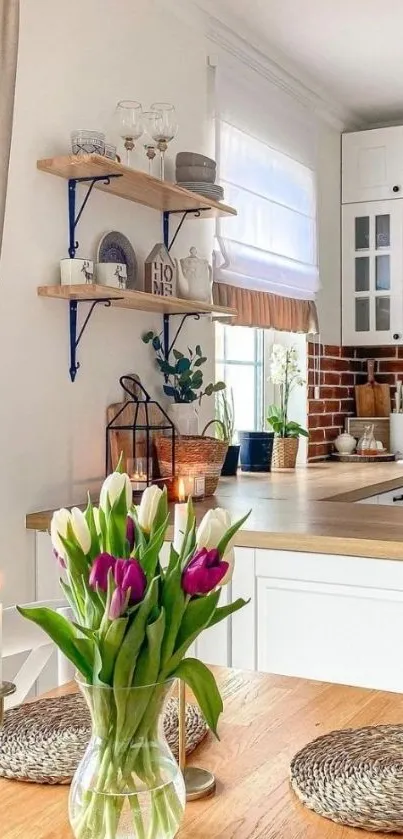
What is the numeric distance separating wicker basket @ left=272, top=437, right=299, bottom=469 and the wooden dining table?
8.47ft

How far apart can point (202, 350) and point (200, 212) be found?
53cm

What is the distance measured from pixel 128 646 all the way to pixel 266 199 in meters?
3.26

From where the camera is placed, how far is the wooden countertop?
2.39 m

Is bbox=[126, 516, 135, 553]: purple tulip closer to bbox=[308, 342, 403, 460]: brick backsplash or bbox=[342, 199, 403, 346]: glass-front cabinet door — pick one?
bbox=[308, 342, 403, 460]: brick backsplash

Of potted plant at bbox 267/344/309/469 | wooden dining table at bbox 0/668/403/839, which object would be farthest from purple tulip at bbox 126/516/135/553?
potted plant at bbox 267/344/309/469

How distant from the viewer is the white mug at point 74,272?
276 cm

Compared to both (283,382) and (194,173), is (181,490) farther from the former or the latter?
(283,382)

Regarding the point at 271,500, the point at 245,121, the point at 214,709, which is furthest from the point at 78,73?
the point at 214,709

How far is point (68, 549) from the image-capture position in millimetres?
1001

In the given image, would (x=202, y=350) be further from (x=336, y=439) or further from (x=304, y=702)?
(x=304, y=702)

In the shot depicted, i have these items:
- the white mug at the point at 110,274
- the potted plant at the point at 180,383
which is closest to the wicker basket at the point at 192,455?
the potted plant at the point at 180,383

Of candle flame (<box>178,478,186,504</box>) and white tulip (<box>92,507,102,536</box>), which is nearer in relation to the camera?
white tulip (<box>92,507,102,536</box>)

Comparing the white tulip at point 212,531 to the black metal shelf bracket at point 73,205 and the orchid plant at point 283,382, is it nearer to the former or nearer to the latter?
the black metal shelf bracket at point 73,205

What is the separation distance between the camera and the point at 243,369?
172 inches
